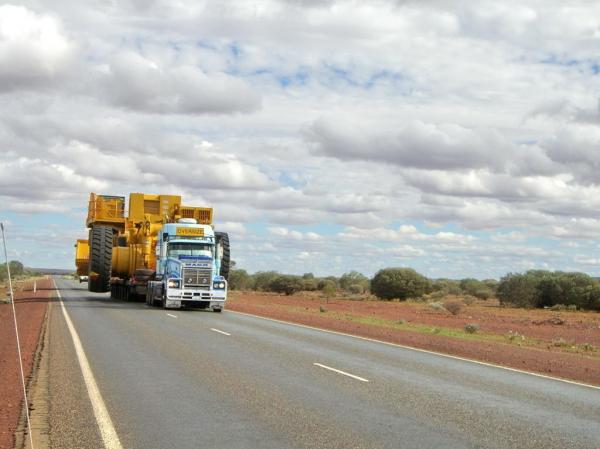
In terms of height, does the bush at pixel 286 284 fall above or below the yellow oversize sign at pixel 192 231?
below

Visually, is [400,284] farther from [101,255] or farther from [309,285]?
[101,255]

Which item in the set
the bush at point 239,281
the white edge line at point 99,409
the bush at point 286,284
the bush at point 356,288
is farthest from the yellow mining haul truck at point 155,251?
the bush at point 239,281

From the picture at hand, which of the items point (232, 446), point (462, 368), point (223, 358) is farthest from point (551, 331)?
point (232, 446)

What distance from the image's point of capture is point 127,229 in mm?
39375

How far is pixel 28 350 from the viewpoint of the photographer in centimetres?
1630

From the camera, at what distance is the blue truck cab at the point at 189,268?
32594 millimetres

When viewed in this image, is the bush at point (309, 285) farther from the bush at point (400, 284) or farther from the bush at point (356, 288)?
the bush at point (400, 284)

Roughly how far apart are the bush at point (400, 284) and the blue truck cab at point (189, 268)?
4108 cm

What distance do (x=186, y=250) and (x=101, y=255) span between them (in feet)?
22.6

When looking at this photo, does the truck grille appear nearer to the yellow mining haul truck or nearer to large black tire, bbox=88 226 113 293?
the yellow mining haul truck

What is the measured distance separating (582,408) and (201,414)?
5.40 m

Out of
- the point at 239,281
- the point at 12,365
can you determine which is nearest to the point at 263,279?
the point at 239,281

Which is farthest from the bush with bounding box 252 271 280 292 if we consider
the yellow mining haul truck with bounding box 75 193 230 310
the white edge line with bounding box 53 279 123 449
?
the white edge line with bounding box 53 279 123 449

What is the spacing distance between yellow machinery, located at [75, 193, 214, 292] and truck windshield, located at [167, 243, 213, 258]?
341 centimetres
